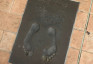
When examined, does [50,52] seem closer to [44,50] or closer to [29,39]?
[44,50]

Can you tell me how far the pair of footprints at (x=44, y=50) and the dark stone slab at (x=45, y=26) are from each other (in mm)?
27

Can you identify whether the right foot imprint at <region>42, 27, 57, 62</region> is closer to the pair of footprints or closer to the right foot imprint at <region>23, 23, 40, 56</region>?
the pair of footprints

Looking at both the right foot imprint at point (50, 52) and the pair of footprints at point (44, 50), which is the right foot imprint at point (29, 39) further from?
the right foot imprint at point (50, 52)

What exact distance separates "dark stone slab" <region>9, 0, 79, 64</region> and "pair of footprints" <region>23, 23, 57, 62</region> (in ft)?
0.09

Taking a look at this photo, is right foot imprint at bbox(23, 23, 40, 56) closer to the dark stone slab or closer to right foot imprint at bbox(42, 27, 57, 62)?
the dark stone slab

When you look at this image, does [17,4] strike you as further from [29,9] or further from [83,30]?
[83,30]

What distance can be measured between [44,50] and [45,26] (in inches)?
9.0

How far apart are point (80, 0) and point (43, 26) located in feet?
1.52

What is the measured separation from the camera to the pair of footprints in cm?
131

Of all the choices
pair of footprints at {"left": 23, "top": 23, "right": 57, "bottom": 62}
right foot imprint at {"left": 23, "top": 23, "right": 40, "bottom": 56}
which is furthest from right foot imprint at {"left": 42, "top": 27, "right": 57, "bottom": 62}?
right foot imprint at {"left": 23, "top": 23, "right": 40, "bottom": 56}

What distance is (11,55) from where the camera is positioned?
1.33 metres

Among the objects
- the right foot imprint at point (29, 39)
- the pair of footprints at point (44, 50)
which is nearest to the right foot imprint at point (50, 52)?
the pair of footprints at point (44, 50)

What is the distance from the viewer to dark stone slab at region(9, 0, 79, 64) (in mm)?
1326

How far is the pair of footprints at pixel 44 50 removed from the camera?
1.31m
